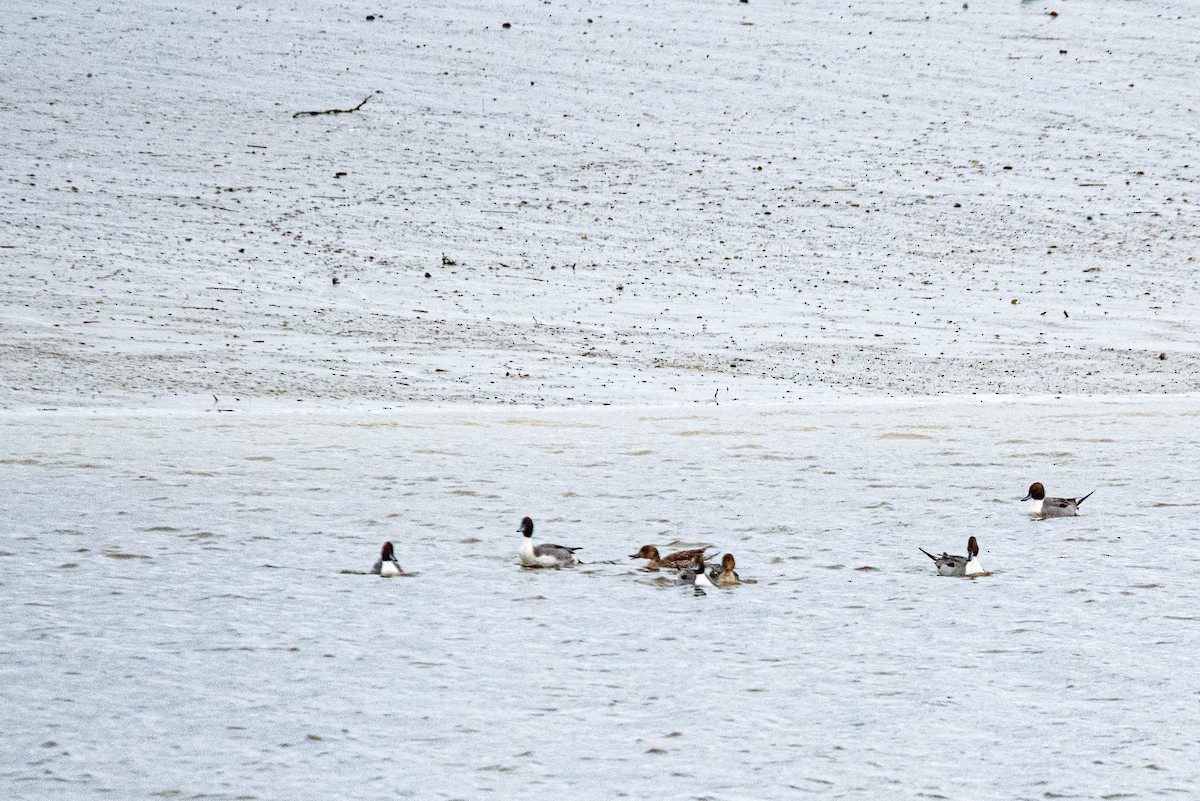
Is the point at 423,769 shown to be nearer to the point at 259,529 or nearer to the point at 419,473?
the point at 259,529

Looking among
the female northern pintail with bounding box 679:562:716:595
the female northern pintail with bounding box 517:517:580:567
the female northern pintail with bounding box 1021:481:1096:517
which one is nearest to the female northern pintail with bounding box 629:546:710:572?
the female northern pintail with bounding box 679:562:716:595

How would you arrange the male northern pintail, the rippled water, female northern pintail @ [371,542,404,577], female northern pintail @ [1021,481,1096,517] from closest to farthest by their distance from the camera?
the rippled water < the male northern pintail < female northern pintail @ [371,542,404,577] < female northern pintail @ [1021,481,1096,517]

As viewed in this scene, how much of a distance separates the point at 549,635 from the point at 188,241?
41.2 ft

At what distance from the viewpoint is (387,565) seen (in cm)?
835

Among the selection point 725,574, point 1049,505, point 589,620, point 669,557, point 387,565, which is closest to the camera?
point 589,620

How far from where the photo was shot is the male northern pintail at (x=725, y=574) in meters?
8.13

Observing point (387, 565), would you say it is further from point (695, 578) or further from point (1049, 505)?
point (1049, 505)

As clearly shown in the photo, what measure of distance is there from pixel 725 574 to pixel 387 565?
1.78 metres

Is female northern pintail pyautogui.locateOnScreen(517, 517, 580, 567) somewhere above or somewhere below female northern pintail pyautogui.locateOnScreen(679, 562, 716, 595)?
above

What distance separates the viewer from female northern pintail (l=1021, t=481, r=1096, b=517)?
9.87m

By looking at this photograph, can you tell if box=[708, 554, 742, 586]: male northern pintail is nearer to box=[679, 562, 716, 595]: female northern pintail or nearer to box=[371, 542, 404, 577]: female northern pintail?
box=[679, 562, 716, 595]: female northern pintail

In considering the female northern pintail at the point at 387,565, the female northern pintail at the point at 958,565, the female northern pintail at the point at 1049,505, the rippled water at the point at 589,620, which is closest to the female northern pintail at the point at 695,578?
the rippled water at the point at 589,620

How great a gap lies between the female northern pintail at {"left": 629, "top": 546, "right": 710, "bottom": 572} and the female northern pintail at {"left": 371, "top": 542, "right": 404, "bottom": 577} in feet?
4.42

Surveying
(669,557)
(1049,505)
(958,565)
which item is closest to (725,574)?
(669,557)
